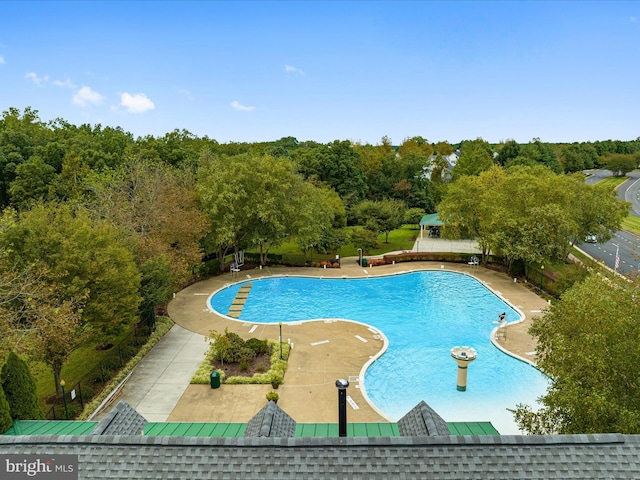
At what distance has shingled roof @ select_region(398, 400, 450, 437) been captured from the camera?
8.67 m

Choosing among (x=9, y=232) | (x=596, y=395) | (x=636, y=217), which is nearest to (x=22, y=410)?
(x=9, y=232)

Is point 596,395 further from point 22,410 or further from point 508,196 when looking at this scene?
point 508,196

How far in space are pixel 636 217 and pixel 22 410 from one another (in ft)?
213

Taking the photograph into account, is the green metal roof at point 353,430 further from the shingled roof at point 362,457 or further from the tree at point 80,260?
the tree at point 80,260

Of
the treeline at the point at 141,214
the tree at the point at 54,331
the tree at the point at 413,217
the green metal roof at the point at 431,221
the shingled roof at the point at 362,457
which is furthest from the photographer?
the tree at the point at 413,217

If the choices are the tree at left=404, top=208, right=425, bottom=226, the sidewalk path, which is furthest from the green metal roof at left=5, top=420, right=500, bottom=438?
the tree at left=404, top=208, right=425, bottom=226

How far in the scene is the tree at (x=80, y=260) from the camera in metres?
16.1

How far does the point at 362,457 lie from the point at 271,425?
101 inches

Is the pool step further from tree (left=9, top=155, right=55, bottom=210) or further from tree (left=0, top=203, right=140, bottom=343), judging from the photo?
tree (left=9, top=155, right=55, bottom=210)

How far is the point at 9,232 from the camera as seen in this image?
16.3 meters

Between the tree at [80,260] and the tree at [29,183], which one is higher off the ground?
the tree at [29,183]

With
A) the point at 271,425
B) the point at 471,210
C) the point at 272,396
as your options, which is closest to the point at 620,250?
the point at 471,210

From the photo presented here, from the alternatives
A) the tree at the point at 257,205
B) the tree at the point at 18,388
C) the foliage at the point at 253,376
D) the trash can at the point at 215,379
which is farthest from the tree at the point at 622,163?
the tree at the point at 18,388

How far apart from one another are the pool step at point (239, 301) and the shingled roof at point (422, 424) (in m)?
18.2
